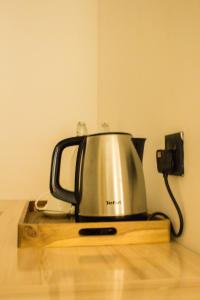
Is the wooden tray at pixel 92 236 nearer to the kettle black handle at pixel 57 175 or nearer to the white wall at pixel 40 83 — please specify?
the kettle black handle at pixel 57 175

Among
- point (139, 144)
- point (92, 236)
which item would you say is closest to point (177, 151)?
point (139, 144)

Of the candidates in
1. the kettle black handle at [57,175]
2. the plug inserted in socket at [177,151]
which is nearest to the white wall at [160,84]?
the plug inserted in socket at [177,151]

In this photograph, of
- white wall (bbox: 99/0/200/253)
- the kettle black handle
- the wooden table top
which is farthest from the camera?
the kettle black handle

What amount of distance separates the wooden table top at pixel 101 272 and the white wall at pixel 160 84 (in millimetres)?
96

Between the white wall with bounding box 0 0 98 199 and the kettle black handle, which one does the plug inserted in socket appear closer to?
the kettle black handle

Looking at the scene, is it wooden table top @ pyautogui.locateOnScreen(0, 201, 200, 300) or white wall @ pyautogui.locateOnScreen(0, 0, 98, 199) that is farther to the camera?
white wall @ pyautogui.locateOnScreen(0, 0, 98, 199)

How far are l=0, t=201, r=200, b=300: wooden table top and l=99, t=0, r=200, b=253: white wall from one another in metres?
0.10

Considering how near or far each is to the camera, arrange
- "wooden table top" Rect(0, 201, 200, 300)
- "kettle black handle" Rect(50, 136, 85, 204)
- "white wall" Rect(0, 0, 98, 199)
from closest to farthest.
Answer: "wooden table top" Rect(0, 201, 200, 300)
"kettle black handle" Rect(50, 136, 85, 204)
"white wall" Rect(0, 0, 98, 199)

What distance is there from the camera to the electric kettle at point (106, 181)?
0.68 metres

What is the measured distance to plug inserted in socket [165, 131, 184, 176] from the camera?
25.4 inches

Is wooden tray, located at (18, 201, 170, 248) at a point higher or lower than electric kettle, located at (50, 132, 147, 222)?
lower

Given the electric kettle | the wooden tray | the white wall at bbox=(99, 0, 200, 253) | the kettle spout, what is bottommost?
the wooden tray

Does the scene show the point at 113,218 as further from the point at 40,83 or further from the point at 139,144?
the point at 40,83

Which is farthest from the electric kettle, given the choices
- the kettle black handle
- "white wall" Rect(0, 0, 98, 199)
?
"white wall" Rect(0, 0, 98, 199)
